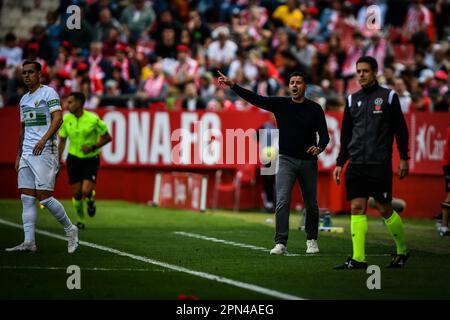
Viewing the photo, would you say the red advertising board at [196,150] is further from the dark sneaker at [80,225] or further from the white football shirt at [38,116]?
the white football shirt at [38,116]

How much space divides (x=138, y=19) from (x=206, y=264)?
17.7 m

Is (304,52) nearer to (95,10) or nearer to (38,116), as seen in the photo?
(95,10)

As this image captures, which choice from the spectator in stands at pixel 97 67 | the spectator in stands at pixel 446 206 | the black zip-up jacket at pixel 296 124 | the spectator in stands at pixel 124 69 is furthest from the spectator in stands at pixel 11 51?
the black zip-up jacket at pixel 296 124

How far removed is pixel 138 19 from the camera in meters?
30.4

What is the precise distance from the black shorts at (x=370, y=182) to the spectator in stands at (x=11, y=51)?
1730cm

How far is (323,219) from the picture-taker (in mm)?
19484

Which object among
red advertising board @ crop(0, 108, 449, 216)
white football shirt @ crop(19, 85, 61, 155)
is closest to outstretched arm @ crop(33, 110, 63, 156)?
white football shirt @ crop(19, 85, 61, 155)

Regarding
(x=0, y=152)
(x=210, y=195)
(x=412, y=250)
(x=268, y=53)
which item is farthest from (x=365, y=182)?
(x=268, y=53)

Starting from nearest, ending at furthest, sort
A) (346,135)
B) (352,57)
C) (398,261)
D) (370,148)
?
(370,148), (346,135), (398,261), (352,57)

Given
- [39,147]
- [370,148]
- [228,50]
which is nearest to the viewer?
[370,148]

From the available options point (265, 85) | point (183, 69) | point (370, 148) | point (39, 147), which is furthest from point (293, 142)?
point (183, 69)

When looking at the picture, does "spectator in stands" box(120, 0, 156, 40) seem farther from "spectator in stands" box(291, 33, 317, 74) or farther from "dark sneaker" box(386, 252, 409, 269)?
"dark sneaker" box(386, 252, 409, 269)

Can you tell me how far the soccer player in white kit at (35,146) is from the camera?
46.9 feet
